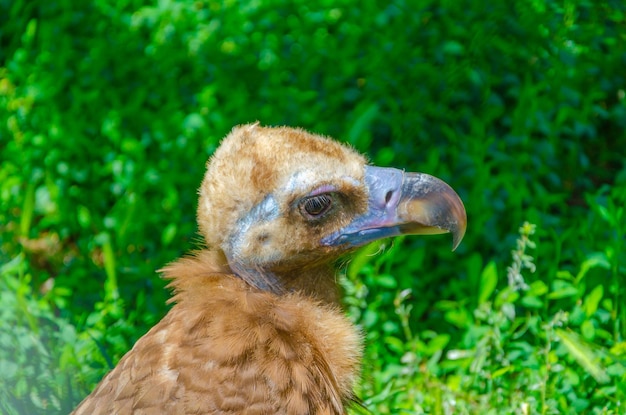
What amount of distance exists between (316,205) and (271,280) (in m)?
0.28

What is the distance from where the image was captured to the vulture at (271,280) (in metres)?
2.75

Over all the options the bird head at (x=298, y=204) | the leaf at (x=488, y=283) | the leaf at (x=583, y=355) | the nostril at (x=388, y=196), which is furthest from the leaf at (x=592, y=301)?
the nostril at (x=388, y=196)

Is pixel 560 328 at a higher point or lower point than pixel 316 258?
lower

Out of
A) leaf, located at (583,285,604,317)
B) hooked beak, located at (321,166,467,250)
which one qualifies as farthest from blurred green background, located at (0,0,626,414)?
hooked beak, located at (321,166,467,250)

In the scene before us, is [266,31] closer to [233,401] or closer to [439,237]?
[439,237]

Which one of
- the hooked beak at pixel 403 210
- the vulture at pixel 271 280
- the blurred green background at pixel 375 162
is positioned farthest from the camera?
the blurred green background at pixel 375 162

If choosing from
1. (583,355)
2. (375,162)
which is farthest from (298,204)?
(375,162)

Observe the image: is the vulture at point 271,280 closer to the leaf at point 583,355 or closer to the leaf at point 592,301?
the leaf at point 583,355

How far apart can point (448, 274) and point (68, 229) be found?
82.6 inches

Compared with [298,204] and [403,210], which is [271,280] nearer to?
[298,204]

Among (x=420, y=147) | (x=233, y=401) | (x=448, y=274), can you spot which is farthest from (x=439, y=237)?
(x=233, y=401)

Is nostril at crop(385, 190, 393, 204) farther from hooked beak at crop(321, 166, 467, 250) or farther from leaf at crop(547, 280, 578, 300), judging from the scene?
leaf at crop(547, 280, 578, 300)

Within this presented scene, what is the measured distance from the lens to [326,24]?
6453 millimetres

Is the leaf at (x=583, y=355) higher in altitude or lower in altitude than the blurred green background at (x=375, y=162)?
higher
